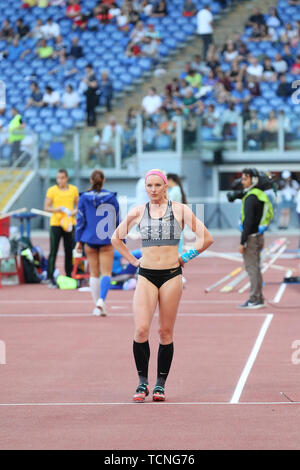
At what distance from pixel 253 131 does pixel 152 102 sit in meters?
3.46

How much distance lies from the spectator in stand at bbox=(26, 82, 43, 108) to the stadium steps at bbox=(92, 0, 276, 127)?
2117 millimetres

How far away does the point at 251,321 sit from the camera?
13680mm

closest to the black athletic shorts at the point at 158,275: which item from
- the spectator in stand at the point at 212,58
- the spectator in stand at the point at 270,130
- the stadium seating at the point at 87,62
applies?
the spectator in stand at the point at 270,130

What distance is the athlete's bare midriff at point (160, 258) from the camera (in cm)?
866

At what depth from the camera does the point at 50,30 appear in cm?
3684

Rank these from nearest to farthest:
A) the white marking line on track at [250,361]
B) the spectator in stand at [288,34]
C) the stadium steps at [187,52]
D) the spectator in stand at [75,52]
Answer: the white marking line on track at [250,361], the spectator in stand at [288,34], the stadium steps at [187,52], the spectator in stand at [75,52]

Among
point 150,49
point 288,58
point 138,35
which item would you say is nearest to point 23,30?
point 138,35

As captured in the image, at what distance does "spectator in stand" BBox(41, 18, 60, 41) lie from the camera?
1449 inches

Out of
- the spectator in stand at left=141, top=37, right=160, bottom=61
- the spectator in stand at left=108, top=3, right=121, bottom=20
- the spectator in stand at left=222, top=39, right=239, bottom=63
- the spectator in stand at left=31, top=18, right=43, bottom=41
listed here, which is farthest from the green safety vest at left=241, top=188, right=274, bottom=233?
the spectator in stand at left=31, top=18, right=43, bottom=41

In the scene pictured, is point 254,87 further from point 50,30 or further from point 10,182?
point 50,30

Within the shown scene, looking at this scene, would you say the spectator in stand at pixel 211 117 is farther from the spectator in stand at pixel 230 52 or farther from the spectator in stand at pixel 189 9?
the spectator in stand at pixel 189 9

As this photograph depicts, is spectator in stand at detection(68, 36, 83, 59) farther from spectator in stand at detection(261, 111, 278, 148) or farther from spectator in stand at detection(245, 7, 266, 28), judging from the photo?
spectator in stand at detection(261, 111, 278, 148)

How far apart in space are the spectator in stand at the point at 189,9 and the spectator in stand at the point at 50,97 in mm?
5628

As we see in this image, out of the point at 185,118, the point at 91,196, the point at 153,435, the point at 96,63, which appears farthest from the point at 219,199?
the point at 153,435
